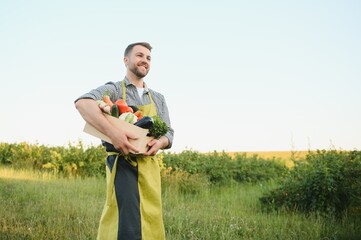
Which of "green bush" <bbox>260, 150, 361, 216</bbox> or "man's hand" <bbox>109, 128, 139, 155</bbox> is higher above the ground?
"man's hand" <bbox>109, 128, 139, 155</bbox>

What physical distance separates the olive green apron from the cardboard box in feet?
0.51

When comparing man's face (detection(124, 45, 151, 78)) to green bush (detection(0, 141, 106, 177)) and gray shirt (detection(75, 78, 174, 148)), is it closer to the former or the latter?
gray shirt (detection(75, 78, 174, 148))

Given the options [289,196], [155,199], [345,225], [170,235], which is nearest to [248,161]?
[289,196]

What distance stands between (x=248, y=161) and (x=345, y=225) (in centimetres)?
744

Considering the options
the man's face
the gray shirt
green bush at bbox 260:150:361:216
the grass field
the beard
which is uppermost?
the man's face

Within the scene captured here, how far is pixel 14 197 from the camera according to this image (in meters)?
Answer: 7.25

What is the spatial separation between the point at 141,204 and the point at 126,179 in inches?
9.2

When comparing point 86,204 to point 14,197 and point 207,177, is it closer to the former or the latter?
point 14,197

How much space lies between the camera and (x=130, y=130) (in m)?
2.67

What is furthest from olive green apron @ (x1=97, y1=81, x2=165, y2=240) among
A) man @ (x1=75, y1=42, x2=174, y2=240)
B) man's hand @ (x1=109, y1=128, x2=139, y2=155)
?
man's hand @ (x1=109, y1=128, x2=139, y2=155)

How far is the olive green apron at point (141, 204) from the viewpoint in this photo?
2721 millimetres

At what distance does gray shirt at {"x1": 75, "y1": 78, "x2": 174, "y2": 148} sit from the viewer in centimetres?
285

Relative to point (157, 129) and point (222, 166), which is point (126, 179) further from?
point (222, 166)

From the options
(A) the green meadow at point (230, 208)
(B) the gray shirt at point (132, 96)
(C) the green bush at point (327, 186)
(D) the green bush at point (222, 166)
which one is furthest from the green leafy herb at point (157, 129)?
Answer: (D) the green bush at point (222, 166)
